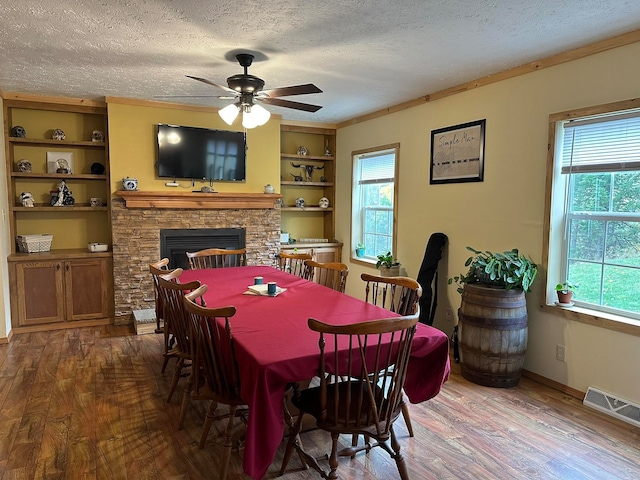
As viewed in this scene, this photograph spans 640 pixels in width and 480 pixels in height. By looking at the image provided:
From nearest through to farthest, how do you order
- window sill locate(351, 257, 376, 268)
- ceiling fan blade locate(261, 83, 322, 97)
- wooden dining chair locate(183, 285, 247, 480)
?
wooden dining chair locate(183, 285, 247, 480), ceiling fan blade locate(261, 83, 322, 97), window sill locate(351, 257, 376, 268)

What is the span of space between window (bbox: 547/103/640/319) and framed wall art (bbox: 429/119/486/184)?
75cm

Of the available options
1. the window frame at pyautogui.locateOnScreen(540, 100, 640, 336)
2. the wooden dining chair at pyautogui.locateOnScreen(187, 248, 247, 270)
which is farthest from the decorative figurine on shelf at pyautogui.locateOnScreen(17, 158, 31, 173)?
the window frame at pyautogui.locateOnScreen(540, 100, 640, 336)

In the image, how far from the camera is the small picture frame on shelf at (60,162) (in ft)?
16.3

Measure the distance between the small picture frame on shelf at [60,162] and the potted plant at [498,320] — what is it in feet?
14.6

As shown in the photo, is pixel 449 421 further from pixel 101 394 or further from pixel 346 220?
pixel 346 220

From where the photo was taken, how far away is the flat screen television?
5.02 metres

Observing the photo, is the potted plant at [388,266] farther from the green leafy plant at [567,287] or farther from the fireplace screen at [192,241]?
the green leafy plant at [567,287]

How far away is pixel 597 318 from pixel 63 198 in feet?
17.2

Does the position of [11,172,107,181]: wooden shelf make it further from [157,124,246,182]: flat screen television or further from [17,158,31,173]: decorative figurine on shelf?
[157,124,246,182]: flat screen television

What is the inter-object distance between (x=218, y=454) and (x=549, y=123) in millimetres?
3210

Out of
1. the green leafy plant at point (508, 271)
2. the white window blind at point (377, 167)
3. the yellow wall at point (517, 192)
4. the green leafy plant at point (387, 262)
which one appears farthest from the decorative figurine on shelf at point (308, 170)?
the green leafy plant at point (508, 271)

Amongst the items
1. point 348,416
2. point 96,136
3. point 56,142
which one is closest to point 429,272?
point 348,416

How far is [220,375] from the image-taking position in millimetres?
2154

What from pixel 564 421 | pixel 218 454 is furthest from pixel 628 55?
pixel 218 454
